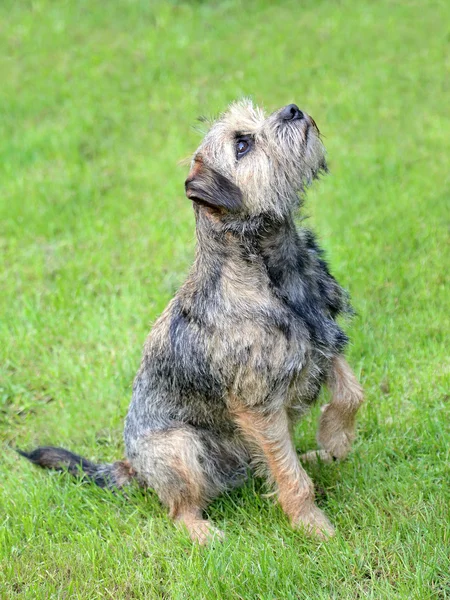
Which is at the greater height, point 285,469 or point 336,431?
point 336,431

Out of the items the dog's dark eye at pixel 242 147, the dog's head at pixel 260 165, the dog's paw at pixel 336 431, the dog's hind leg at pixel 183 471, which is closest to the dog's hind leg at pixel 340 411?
the dog's paw at pixel 336 431

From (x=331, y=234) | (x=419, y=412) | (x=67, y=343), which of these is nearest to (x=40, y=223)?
(x=67, y=343)

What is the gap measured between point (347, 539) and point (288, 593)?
0.56 metres

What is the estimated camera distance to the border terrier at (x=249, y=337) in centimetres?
409

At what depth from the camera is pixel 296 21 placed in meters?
11.4

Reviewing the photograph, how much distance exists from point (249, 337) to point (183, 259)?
3.07 meters

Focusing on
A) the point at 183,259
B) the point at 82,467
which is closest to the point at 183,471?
the point at 82,467

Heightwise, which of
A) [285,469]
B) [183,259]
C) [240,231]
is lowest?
[285,469]

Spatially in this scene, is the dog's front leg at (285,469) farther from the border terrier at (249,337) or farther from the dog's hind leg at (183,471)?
the dog's hind leg at (183,471)

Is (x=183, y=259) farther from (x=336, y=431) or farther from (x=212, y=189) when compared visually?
(x=212, y=189)

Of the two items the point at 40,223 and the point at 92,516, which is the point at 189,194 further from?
the point at 40,223

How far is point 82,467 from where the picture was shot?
16.0ft

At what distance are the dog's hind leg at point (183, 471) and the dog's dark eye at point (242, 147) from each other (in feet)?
5.43

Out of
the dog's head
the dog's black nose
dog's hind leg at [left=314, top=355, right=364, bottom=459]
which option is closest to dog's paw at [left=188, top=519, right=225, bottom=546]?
dog's hind leg at [left=314, top=355, right=364, bottom=459]
